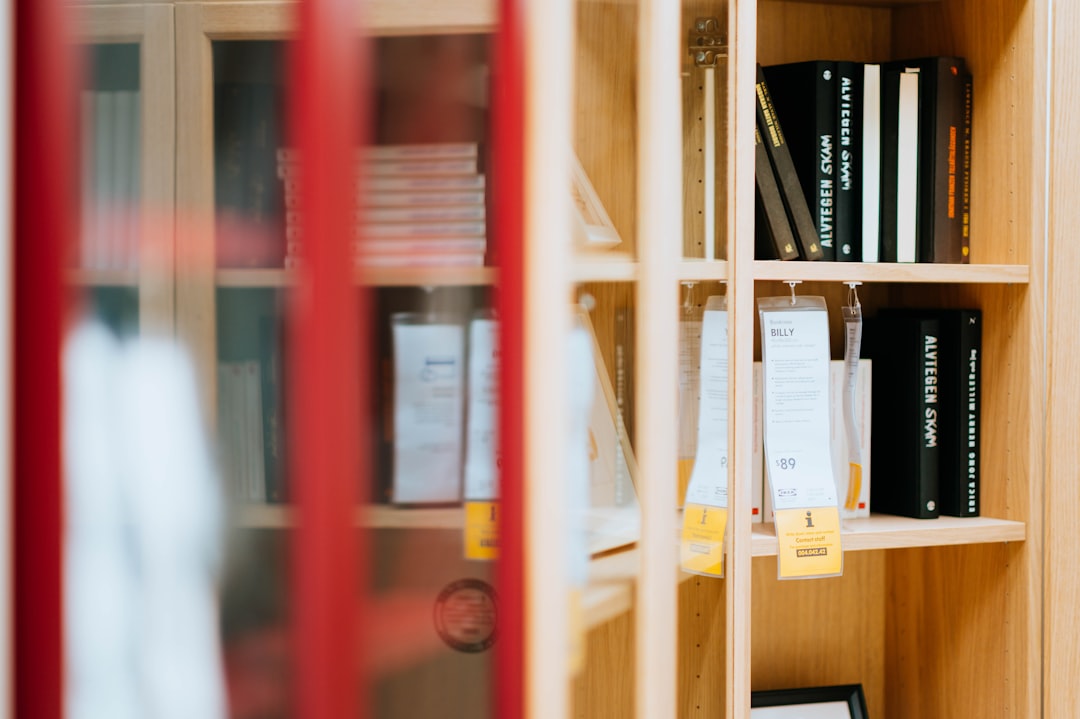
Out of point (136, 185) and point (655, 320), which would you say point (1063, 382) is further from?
point (136, 185)

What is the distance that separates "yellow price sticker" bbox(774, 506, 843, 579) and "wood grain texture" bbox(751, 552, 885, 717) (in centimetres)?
31

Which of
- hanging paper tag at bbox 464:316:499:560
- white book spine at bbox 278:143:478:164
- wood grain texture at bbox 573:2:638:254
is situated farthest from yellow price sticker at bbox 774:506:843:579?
white book spine at bbox 278:143:478:164

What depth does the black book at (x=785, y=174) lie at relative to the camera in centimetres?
128

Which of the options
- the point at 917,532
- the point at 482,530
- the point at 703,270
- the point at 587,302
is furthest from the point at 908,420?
the point at 482,530

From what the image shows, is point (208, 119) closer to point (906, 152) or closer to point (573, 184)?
point (573, 184)

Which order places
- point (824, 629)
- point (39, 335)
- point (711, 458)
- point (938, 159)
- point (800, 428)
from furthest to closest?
point (824, 629), point (938, 159), point (800, 428), point (711, 458), point (39, 335)

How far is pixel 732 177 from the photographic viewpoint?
1.17m

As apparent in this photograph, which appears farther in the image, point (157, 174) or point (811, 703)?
point (811, 703)

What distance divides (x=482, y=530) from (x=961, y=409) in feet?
3.21

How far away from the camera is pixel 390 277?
642 mm

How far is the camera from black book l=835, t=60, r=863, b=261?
1352 mm

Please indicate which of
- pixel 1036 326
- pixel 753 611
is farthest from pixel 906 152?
pixel 753 611

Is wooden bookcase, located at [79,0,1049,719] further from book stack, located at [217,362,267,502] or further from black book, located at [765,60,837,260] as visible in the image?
black book, located at [765,60,837,260]

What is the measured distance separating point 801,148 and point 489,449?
0.87 metres
